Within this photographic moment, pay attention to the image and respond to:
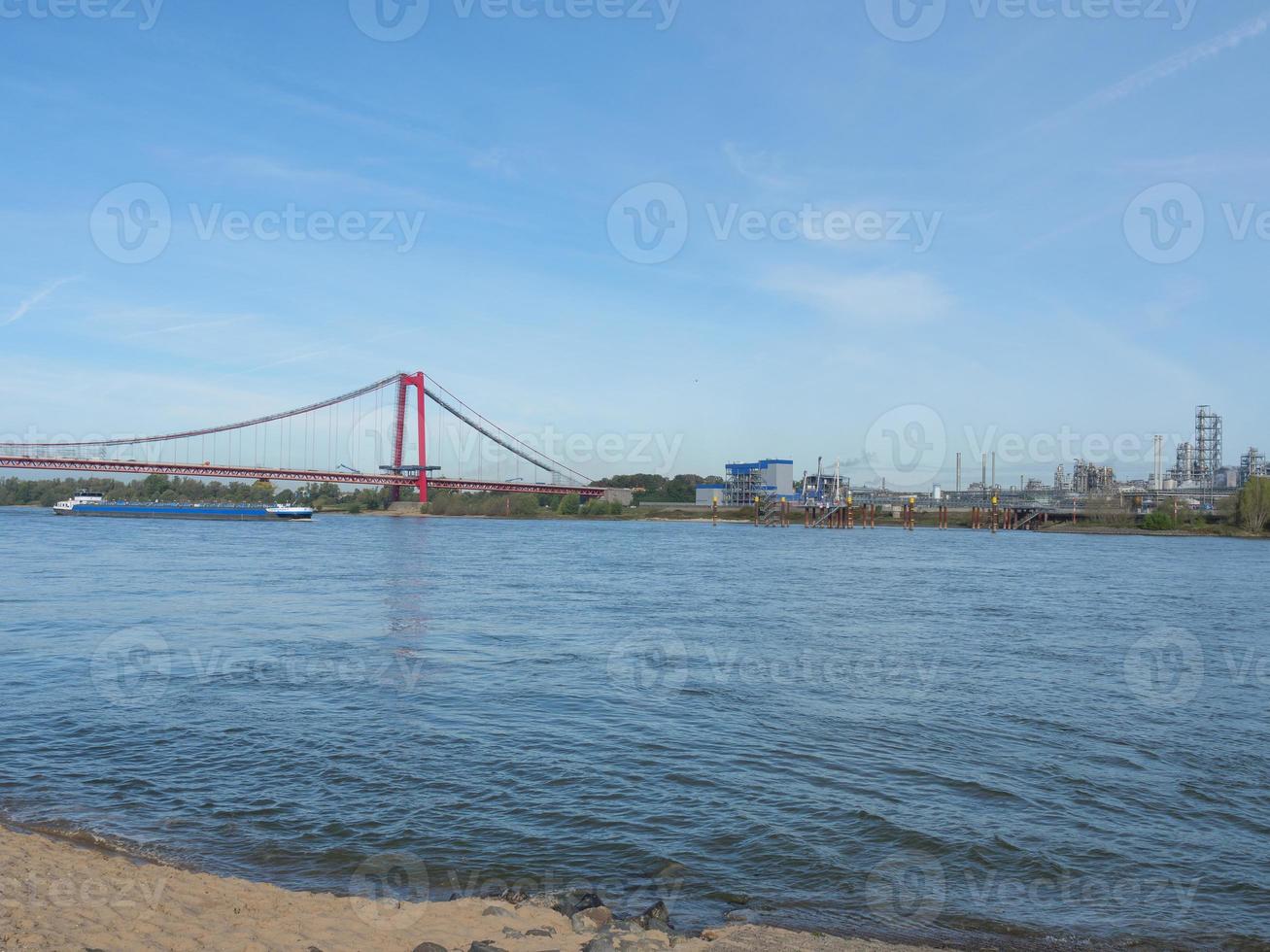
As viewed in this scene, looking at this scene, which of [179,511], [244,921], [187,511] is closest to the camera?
[244,921]

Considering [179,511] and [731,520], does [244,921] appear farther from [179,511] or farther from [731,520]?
[731,520]

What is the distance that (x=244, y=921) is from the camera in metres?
6.05

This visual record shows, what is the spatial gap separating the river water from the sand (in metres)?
0.48

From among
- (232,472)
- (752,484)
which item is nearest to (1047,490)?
(752,484)

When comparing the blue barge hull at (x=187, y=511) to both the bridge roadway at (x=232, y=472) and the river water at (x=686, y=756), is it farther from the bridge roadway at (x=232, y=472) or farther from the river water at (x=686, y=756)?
the river water at (x=686, y=756)

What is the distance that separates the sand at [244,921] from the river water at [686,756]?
18.8 inches

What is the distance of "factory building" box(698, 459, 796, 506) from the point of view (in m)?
129

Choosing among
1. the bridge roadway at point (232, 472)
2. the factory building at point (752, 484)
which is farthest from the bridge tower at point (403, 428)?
the factory building at point (752, 484)

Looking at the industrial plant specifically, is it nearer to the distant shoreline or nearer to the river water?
the distant shoreline

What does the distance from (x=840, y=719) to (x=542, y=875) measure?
236 inches

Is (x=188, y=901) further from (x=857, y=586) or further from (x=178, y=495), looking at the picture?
(x=178, y=495)

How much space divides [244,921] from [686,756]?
538 centimetres

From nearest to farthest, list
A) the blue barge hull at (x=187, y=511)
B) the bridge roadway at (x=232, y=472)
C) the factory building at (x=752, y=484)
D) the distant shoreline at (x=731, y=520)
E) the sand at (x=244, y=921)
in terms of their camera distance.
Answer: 1. the sand at (x=244, y=921)
2. the bridge roadway at (x=232, y=472)
3. the distant shoreline at (x=731, y=520)
4. the blue barge hull at (x=187, y=511)
5. the factory building at (x=752, y=484)

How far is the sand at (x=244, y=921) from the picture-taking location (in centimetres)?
564
